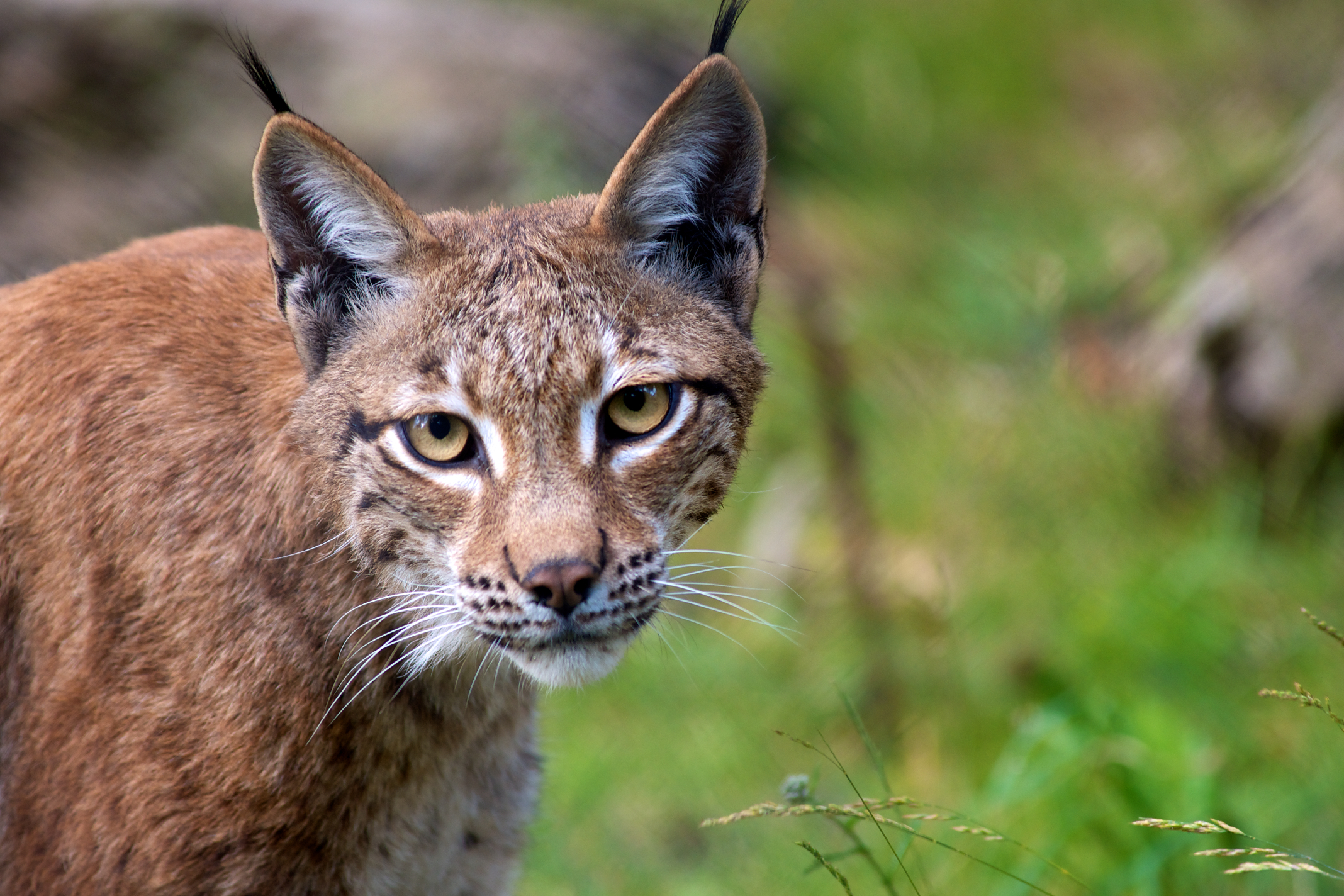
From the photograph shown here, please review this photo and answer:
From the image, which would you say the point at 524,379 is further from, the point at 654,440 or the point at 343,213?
the point at 343,213

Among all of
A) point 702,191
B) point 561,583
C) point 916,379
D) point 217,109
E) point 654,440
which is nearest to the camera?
point 561,583

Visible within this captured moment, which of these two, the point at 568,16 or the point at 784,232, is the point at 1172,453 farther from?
the point at 568,16

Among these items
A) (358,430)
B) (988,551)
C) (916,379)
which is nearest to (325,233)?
(358,430)

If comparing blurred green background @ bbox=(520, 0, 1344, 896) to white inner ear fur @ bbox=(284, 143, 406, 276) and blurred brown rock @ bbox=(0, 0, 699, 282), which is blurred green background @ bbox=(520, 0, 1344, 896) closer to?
white inner ear fur @ bbox=(284, 143, 406, 276)

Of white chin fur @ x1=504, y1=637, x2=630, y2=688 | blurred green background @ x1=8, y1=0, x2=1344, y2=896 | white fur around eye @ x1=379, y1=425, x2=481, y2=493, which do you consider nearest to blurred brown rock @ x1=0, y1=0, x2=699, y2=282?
blurred green background @ x1=8, y1=0, x2=1344, y2=896

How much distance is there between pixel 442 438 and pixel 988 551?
3.87m

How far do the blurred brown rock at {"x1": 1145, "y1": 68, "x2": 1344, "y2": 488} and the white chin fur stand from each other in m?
4.67

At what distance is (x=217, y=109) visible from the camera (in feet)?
27.8

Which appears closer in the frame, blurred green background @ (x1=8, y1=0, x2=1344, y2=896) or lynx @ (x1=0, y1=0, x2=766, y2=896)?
lynx @ (x1=0, y1=0, x2=766, y2=896)

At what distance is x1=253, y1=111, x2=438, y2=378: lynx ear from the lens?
10.3ft

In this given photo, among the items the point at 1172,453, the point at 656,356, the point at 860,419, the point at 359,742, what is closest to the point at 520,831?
the point at 359,742

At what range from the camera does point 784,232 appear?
8.80 meters

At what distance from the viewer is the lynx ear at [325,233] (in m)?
3.14

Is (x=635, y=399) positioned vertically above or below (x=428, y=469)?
above
